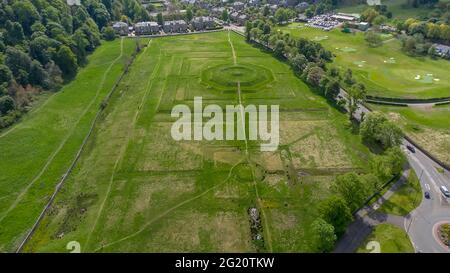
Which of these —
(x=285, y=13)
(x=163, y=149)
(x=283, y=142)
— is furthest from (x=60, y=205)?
(x=285, y=13)

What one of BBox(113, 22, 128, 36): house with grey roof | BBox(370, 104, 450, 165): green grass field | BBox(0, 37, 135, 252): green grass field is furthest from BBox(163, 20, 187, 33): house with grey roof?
BBox(370, 104, 450, 165): green grass field

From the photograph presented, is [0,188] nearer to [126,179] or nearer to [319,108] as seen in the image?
[126,179]

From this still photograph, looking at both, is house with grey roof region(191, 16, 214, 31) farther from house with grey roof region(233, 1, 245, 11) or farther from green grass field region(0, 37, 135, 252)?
green grass field region(0, 37, 135, 252)

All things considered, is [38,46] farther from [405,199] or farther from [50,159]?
[405,199]

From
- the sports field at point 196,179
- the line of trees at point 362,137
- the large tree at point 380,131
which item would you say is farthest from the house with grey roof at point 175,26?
the large tree at point 380,131

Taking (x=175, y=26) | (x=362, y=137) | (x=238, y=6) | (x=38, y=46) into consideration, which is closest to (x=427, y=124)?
(x=362, y=137)

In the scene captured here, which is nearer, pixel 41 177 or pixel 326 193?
pixel 326 193

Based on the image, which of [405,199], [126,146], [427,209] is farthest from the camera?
[126,146]
